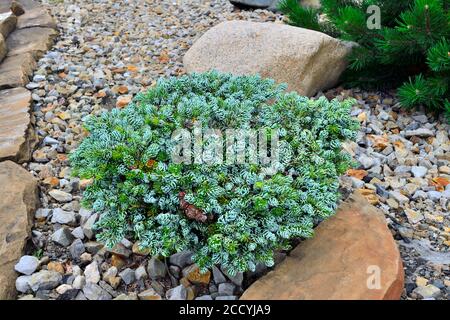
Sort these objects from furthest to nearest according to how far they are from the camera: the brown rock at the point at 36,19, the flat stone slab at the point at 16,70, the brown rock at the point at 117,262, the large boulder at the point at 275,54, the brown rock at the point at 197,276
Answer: the brown rock at the point at 36,19 → the flat stone slab at the point at 16,70 → the large boulder at the point at 275,54 → the brown rock at the point at 117,262 → the brown rock at the point at 197,276

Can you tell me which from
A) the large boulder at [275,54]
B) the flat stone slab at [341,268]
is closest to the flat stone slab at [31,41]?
the large boulder at [275,54]

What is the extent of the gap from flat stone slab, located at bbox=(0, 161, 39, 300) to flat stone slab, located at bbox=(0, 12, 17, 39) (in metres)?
2.01

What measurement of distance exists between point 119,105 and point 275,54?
1.04 m

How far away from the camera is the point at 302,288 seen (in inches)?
74.5

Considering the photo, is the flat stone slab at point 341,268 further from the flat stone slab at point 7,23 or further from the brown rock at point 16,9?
the brown rock at point 16,9

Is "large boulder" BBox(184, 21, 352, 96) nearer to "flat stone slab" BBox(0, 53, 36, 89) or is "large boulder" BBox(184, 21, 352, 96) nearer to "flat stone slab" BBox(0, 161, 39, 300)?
"flat stone slab" BBox(0, 53, 36, 89)

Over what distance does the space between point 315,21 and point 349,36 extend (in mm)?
437

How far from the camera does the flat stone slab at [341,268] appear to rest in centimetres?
186

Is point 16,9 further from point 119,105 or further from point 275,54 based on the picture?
point 275,54

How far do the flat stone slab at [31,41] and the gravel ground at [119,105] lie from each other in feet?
0.30

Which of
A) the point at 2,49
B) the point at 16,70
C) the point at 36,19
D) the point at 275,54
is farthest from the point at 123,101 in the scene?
the point at 36,19

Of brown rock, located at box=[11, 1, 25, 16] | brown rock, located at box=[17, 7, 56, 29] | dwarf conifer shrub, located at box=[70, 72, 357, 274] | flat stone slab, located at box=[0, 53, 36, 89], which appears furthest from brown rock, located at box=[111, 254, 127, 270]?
brown rock, located at box=[11, 1, 25, 16]

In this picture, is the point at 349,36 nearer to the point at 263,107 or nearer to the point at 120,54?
the point at 263,107
